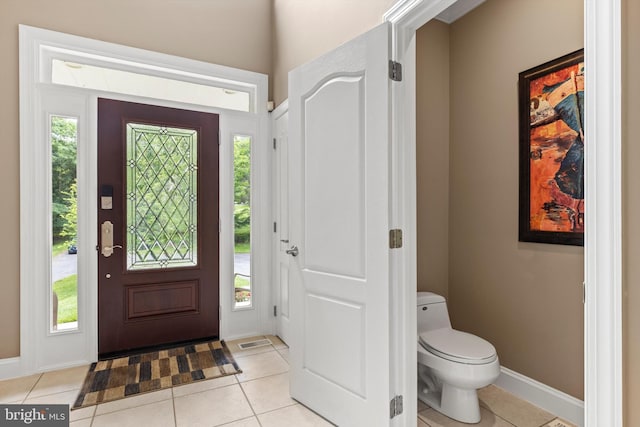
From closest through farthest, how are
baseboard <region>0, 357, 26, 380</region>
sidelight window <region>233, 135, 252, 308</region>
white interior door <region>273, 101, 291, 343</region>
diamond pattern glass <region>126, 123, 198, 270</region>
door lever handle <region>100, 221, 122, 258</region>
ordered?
1. baseboard <region>0, 357, 26, 380</region>
2. door lever handle <region>100, 221, 122, 258</region>
3. diamond pattern glass <region>126, 123, 198, 270</region>
4. white interior door <region>273, 101, 291, 343</region>
5. sidelight window <region>233, 135, 252, 308</region>

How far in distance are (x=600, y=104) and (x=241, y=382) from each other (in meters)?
2.46

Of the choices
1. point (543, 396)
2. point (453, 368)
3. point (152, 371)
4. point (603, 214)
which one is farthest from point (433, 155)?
point (152, 371)

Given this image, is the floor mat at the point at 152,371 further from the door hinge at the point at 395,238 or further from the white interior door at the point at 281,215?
the door hinge at the point at 395,238

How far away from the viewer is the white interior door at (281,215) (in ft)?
10.1

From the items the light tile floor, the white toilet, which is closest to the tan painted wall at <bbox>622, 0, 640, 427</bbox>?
the white toilet

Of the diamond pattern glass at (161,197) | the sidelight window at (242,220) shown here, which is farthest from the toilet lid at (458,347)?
the diamond pattern glass at (161,197)

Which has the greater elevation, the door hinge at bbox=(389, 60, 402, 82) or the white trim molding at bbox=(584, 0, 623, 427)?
the door hinge at bbox=(389, 60, 402, 82)

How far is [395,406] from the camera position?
1.72m

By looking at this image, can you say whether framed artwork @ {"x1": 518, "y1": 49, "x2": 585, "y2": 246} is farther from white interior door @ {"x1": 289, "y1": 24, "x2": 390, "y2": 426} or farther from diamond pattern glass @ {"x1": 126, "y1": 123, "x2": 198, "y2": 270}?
diamond pattern glass @ {"x1": 126, "y1": 123, "x2": 198, "y2": 270}

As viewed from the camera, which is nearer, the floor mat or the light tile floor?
the light tile floor

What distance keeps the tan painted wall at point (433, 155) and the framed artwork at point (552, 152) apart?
598 mm

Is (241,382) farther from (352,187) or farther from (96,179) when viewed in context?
(96,179)

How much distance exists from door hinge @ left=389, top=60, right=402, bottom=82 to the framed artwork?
1.06 m

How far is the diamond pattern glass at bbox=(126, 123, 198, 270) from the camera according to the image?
2898 millimetres
